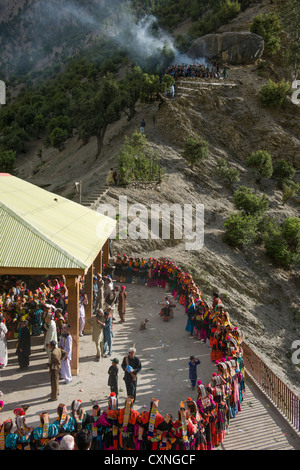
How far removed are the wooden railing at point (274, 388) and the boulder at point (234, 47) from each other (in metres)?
45.8

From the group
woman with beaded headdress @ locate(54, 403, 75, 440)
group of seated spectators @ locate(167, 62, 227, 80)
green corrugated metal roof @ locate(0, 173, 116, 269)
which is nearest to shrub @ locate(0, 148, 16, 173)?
group of seated spectators @ locate(167, 62, 227, 80)

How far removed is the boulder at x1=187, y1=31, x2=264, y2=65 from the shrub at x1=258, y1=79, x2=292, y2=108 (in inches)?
290

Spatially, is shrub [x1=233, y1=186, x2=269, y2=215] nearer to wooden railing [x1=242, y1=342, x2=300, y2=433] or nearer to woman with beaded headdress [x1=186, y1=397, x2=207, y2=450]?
wooden railing [x1=242, y1=342, x2=300, y2=433]

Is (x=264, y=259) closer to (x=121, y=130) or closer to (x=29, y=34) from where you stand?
(x=121, y=130)

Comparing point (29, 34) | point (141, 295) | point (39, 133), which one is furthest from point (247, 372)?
point (29, 34)

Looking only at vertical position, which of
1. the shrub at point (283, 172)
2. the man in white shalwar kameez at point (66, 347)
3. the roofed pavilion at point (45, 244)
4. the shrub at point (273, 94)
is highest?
the shrub at point (273, 94)

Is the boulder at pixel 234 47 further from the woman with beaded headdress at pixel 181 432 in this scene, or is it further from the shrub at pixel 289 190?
the woman with beaded headdress at pixel 181 432

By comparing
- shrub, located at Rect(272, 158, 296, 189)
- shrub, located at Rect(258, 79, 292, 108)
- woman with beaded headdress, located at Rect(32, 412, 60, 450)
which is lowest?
shrub, located at Rect(272, 158, 296, 189)

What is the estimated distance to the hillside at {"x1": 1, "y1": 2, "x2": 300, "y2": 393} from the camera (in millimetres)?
23750

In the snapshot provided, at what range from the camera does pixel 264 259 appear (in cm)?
3005

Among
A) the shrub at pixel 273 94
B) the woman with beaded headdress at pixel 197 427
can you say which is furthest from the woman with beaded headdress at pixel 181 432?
the shrub at pixel 273 94

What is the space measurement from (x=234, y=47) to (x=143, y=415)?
5026 centimetres

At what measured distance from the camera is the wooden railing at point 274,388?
8.81m
